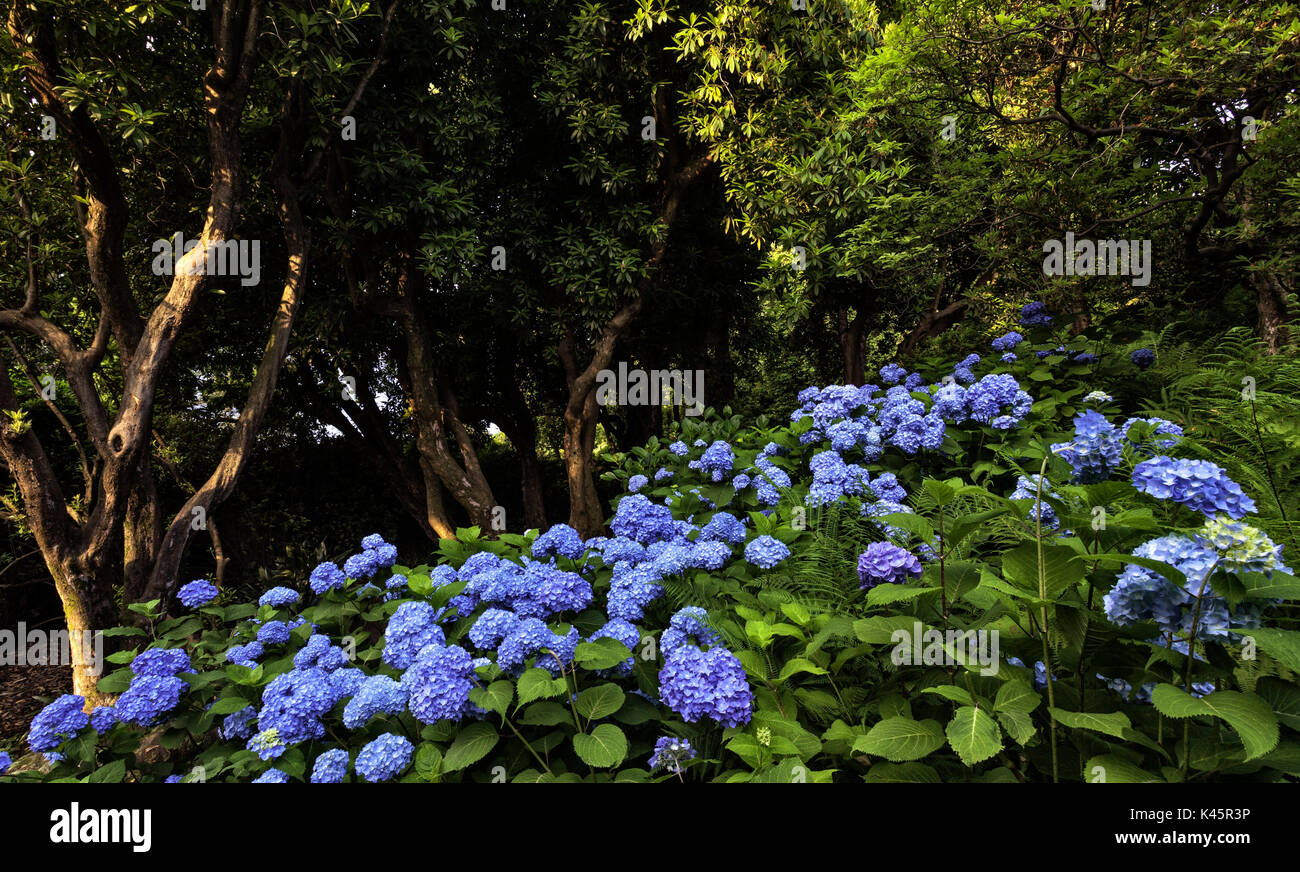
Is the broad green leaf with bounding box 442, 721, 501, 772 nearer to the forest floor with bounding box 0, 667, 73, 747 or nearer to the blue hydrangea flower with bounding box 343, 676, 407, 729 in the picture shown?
the blue hydrangea flower with bounding box 343, 676, 407, 729

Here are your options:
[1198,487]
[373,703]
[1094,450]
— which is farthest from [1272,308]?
[373,703]

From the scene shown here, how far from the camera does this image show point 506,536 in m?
2.77

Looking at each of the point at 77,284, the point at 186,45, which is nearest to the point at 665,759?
the point at 186,45

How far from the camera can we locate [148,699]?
6.38 ft

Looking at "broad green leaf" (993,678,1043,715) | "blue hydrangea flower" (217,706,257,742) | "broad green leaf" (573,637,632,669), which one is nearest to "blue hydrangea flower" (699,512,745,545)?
"broad green leaf" (573,637,632,669)

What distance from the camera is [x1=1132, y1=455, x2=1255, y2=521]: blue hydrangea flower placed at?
1.40m

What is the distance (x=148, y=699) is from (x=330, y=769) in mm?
833

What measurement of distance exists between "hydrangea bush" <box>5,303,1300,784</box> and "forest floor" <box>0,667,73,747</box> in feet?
19.5

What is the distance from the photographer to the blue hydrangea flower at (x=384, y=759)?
1.57 m

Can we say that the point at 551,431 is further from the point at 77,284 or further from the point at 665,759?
the point at 665,759

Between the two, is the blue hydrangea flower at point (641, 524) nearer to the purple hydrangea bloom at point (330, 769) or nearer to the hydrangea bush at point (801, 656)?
the hydrangea bush at point (801, 656)

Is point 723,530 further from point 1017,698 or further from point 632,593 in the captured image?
point 1017,698
